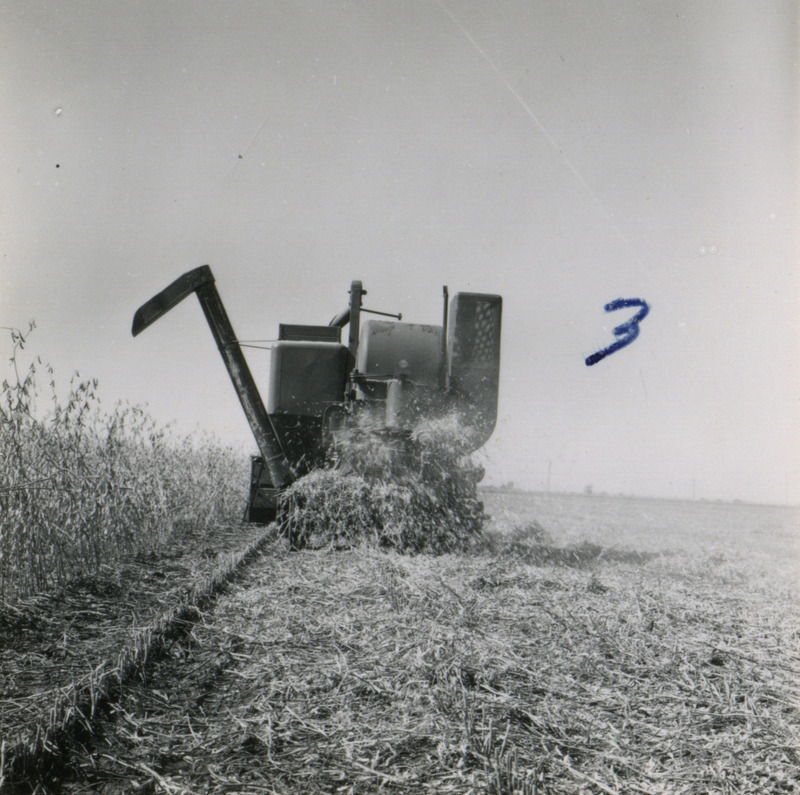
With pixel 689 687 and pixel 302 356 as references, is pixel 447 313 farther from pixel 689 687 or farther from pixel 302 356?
pixel 689 687

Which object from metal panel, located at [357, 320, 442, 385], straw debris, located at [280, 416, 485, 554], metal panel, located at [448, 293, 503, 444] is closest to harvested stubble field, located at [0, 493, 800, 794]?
straw debris, located at [280, 416, 485, 554]

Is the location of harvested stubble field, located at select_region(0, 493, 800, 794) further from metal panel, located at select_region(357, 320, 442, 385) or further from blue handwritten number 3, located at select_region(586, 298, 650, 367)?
metal panel, located at select_region(357, 320, 442, 385)

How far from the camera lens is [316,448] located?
813cm

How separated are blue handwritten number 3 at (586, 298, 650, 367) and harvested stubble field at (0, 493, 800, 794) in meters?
1.84

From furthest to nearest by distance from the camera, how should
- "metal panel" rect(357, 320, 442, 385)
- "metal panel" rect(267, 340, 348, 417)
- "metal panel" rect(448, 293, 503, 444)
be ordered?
"metal panel" rect(267, 340, 348, 417), "metal panel" rect(357, 320, 442, 385), "metal panel" rect(448, 293, 503, 444)

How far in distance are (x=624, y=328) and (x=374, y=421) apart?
115 inches

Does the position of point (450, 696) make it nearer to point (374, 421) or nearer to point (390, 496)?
point (390, 496)

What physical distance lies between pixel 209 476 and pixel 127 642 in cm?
795

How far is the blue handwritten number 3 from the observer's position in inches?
212

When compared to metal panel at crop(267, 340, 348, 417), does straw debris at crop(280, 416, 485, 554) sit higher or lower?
lower

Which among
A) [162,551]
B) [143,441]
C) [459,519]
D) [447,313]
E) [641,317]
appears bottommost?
[162,551]

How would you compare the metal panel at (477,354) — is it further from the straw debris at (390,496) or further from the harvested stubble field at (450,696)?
the harvested stubble field at (450,696)

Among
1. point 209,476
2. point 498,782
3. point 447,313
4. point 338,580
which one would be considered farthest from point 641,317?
point 209,476

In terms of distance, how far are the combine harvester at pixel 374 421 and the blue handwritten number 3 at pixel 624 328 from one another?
1982 mm
